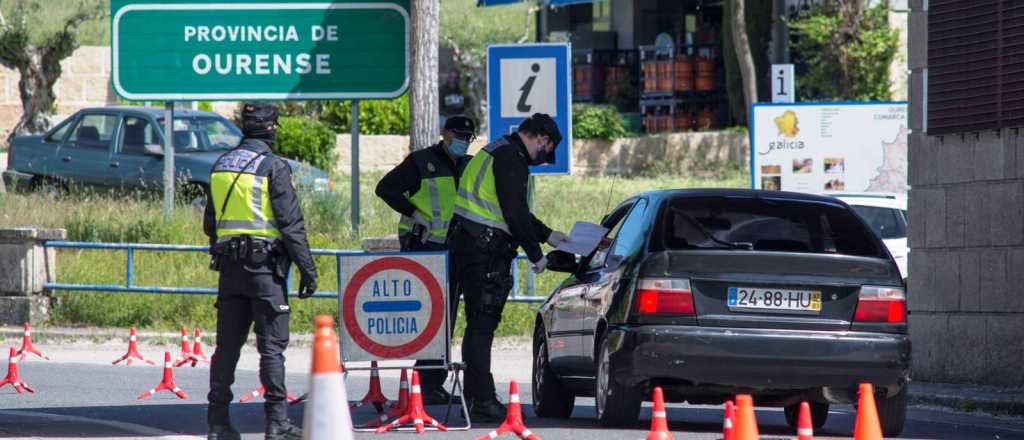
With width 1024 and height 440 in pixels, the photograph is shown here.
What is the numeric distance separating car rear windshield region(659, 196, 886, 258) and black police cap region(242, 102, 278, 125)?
7.27 feet

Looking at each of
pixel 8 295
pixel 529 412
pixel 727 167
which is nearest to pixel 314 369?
pixel 529 412

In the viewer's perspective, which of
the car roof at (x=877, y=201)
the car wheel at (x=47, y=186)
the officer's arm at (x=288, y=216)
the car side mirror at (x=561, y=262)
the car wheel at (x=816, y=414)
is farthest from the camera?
the car wheel at (x=47, y=186)

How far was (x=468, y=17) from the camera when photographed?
149ft

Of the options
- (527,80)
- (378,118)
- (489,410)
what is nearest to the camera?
(489,410)

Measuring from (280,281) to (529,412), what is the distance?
333 centimetres

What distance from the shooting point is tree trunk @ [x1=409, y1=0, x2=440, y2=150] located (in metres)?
21.2

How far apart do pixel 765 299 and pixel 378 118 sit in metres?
29.9

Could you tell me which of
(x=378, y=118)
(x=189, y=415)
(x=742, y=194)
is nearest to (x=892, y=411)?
(x=742, y=194)

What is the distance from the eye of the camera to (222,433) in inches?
373

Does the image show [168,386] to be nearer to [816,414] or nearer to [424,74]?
[816,414]

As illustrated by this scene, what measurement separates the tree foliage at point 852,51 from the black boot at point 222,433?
2914cm

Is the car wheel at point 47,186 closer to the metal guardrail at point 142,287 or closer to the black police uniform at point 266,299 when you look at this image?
the metal guardrail at point 142,287

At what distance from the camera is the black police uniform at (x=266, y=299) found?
9.41 m

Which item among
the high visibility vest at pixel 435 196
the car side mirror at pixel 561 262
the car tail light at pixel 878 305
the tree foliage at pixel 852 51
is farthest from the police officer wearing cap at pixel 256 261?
the tree foliage at pixel 852 51
